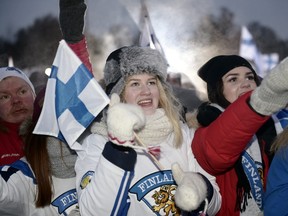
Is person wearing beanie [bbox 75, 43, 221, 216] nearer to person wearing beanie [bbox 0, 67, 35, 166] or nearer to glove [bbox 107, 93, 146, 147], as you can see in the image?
glove [bbox 107, 93, 146, 147]

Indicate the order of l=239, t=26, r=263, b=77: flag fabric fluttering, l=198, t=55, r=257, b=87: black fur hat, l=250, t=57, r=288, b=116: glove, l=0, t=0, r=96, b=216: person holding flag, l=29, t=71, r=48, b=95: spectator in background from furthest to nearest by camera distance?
1. l=239, t=26, r=263, b=77: flag fabric fluttering
2. l=29, t=71, r=48, b=95: spectator in background
3. l=198, t=55, r=257, b=87: black fur hat
4. l=0, t=0, r=96, b=216: person holding flag
5. l=250, t=57, r=288, b=116: glove

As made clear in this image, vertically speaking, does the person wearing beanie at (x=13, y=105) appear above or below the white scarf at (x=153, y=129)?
above

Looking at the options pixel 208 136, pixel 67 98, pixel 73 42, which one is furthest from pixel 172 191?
pixel 73 42

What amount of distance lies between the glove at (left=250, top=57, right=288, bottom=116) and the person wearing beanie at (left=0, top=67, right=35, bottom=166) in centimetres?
148

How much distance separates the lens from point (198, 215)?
1.59 m

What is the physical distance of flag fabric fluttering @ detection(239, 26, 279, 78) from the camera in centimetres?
427

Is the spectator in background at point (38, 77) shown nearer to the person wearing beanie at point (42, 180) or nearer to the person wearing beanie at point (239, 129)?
the person wearing beanie at point (42, 180)

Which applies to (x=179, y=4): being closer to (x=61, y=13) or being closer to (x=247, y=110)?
(x=61, y=13)

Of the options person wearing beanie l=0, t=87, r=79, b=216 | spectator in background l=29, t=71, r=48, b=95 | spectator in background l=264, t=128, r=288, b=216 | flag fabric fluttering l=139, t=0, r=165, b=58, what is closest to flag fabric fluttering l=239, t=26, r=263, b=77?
flag fabric fluttering l=139, t=0, r=165, b=58

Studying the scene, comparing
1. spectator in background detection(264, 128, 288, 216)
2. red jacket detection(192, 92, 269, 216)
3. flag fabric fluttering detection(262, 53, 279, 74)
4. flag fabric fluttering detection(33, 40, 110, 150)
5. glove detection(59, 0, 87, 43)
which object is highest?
flag fabric fluttering detection(262, 53, 279, 74)

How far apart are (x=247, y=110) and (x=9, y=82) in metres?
1.71

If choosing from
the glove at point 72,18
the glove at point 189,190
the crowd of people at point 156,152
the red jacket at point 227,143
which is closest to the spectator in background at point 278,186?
the crowd of people at point 156,152

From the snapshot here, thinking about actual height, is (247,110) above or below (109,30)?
below

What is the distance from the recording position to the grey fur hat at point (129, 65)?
1.85 m
